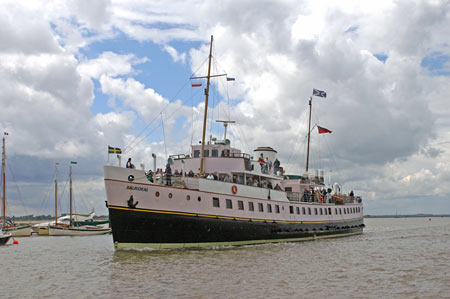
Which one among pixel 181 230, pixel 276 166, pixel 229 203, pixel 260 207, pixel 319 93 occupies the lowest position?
pixel 181 230

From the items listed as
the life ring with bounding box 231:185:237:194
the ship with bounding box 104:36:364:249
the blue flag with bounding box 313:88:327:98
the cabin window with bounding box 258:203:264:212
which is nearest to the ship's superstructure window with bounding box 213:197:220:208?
the ship with bounding box 104:36:364:249

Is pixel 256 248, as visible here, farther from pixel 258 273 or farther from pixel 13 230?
pixel 13 230

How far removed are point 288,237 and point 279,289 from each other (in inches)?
805

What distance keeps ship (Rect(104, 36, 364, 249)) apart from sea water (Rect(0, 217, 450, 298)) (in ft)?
4.64

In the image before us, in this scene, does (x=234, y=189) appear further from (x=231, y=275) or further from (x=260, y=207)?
(x=231, y=275)

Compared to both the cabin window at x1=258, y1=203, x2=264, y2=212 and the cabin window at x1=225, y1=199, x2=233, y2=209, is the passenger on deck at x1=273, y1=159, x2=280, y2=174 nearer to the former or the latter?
the cabin window at x1=258, y1=203, x2=264, y2=212

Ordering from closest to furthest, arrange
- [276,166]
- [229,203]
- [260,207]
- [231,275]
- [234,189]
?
1. [231,275]
2. [229,203]
3. [234,189]
4. [260,207]
5. [276,166]

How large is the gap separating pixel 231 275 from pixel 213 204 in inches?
391

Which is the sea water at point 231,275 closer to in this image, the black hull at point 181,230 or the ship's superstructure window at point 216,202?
the black hull at point 181,230

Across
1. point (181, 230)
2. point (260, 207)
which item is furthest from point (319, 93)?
point (181, 230)

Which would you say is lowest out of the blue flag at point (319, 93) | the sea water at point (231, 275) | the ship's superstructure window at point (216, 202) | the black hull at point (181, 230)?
the sea water at point (231, 275)

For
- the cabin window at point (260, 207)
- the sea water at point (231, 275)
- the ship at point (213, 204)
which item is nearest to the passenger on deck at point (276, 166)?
the ship at point (213, 204)

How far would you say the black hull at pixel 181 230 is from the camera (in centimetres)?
2562

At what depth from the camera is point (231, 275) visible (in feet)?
63.9
